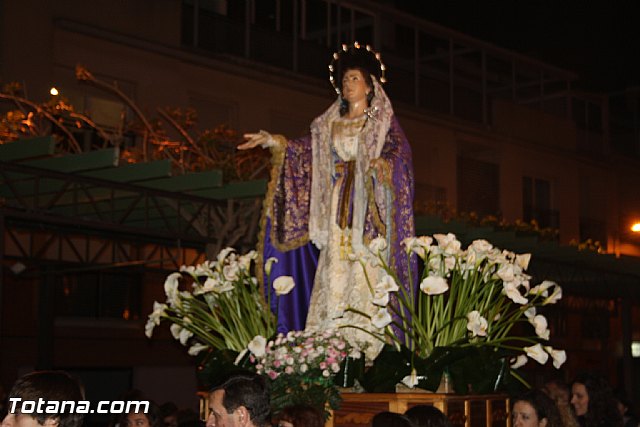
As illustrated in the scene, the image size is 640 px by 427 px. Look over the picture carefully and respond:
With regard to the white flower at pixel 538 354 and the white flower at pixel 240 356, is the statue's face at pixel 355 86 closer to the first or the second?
the white flower at pixel 240 356

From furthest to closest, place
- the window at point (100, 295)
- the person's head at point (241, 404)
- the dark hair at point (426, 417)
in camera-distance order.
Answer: the window at point (100, 295), the dark hair at point (426, 417), the person's head at point (241, 404)

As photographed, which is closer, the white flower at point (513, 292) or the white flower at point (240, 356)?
the white flower at point (513, 292)

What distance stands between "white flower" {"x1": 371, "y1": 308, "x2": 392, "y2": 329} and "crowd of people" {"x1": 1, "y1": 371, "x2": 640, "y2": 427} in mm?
918

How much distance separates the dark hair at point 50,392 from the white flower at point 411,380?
11.3 ft

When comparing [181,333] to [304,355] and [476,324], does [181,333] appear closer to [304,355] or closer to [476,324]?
[304,355]

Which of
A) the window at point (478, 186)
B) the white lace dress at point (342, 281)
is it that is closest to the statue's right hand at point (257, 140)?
the white lace dress at point (342, 281)

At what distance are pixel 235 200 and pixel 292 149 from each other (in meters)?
4.56

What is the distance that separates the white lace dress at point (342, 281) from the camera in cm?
764

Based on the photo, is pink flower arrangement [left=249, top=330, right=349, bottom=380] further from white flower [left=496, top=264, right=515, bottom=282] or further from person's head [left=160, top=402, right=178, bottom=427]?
person's head [left=160, top=402, right=178, bottom=427]

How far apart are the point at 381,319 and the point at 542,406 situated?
109 cm

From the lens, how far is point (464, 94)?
26000 mm

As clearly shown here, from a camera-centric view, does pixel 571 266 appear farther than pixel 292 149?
Yes

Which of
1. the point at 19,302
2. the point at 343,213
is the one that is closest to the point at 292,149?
the point at 343,213

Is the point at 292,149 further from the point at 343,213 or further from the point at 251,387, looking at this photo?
the point at 251,387
